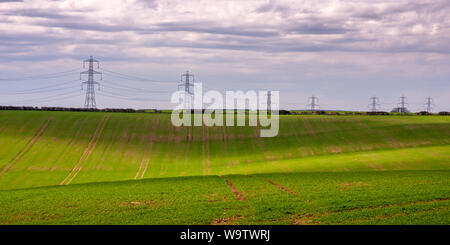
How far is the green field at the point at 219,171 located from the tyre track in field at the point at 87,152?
17 cm

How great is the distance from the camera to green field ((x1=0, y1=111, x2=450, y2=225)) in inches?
966

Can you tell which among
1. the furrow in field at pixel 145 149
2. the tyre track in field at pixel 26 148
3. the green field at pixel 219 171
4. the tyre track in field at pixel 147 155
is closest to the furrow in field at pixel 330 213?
the green field at pixel 219 171

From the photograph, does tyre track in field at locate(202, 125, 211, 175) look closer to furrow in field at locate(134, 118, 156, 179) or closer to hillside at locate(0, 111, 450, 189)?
hillside at locate(0, 111, 450, 189)

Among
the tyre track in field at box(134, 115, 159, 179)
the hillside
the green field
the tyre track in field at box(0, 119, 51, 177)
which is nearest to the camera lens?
the green field

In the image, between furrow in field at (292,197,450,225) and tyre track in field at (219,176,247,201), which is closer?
furrow in field at (292,197,450,225)

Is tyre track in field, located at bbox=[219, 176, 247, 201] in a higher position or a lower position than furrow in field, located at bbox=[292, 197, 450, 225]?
lower

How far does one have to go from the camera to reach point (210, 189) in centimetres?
3350

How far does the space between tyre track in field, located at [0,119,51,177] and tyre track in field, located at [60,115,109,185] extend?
9.18 m

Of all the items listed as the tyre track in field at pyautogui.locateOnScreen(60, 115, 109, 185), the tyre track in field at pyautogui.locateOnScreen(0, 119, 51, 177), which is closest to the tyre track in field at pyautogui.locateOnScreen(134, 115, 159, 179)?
the tyre track in field at pyautogui.locateOnScreen(60, 115, 109, 185)

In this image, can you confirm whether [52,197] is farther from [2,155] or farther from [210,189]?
[2,155]

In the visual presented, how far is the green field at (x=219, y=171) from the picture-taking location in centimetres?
2453

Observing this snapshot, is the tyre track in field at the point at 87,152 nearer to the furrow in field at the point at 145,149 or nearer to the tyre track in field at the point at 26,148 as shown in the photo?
the furrow in field at the point at 145,149
